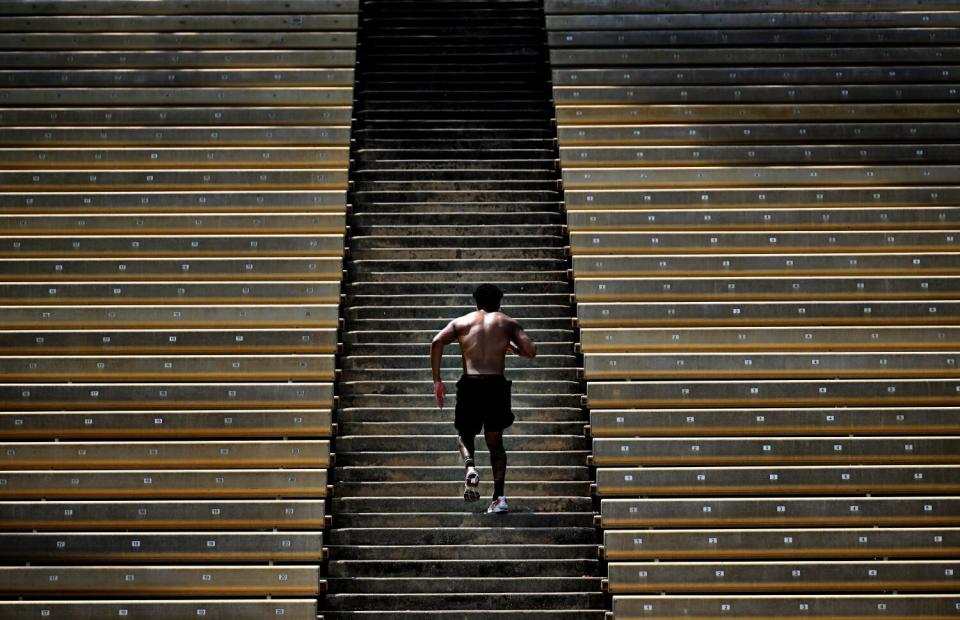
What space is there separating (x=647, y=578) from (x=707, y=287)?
2.03m

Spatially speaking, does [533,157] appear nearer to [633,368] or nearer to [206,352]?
[633,368]

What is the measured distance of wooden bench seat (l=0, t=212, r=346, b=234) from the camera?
23.8 ft

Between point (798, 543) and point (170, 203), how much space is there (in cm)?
422

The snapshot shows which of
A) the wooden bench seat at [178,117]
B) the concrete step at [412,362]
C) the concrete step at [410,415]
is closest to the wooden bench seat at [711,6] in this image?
the wooden bench seat at [178,117]

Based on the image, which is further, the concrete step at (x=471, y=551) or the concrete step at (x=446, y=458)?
the concrete step at (x=446, y=458)

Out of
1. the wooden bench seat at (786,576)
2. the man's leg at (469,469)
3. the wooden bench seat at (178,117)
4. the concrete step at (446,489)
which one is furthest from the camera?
the wooden bench seat at (178,117)

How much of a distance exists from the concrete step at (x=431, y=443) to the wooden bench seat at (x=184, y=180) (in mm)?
2041

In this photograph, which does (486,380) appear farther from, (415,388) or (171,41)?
(171,41)

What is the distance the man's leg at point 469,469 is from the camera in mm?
5301

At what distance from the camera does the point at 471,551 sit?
5.57 metres

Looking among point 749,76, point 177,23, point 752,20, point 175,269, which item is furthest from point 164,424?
point 752,20

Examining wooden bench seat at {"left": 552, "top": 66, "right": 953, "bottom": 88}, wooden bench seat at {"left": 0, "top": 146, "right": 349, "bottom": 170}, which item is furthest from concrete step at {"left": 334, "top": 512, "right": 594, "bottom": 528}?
wooden bench seat at {"left": 552, "top": 66, "right": 953, "bottom": 88}

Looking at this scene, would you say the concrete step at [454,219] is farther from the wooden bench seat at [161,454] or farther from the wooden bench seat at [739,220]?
the wooden bench seat at [161,454]

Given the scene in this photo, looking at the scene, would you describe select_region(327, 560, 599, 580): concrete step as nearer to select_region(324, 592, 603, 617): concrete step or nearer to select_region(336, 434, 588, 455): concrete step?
select_region(324, 592, 603, 617): concrete step
